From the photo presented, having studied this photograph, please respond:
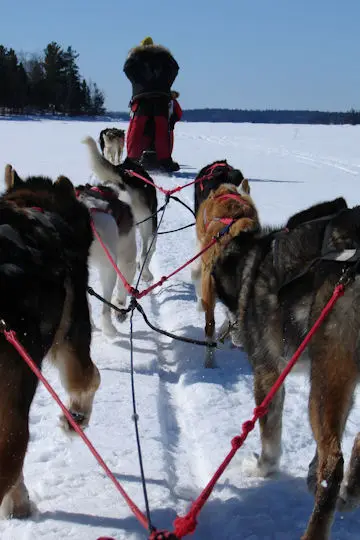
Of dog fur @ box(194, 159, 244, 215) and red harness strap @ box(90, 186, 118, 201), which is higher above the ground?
dog fur @ box(194, 159, 244, 215)

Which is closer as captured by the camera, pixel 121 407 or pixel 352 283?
pixel 352 283

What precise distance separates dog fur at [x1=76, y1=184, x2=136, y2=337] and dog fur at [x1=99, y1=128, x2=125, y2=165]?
13.2ft

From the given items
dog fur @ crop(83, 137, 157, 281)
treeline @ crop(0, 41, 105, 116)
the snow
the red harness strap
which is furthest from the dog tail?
treeline @ crop(0, 41, 105, 116)

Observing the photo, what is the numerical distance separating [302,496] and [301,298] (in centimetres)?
86

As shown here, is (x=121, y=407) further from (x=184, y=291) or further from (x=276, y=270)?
(x=184, y=291)

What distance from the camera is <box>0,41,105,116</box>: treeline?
54.6m

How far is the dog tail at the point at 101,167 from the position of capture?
4277 mm

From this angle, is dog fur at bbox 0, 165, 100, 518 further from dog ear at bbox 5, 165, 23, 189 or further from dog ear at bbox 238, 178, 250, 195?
dog ear at bbox 238, 178, 250, 195

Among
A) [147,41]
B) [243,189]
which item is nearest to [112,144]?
[147,41]

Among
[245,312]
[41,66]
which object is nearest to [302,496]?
[245,312]

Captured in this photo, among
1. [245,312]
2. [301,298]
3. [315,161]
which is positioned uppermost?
[315,161]

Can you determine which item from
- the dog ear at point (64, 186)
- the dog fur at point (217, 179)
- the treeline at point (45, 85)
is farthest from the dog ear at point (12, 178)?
the treeline at point (45, 85)

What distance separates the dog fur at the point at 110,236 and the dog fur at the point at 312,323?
151cm

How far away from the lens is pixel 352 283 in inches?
63.7
